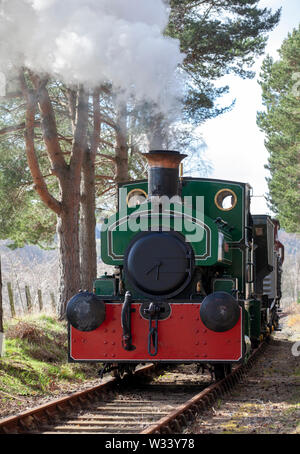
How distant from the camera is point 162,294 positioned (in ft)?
26.0

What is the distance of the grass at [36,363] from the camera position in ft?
28.0

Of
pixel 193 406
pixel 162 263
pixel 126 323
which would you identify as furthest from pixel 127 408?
pixel 162 263

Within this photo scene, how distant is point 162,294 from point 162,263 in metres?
0.37

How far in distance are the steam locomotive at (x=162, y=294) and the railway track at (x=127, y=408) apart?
480 mm

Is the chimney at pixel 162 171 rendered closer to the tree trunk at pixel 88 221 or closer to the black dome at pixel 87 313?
the black dome at pixel 87 313

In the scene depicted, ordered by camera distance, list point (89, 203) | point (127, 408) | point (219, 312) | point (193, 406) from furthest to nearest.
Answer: point (89, 203) < point (219, 312) < point (127, 408) < point (193, 406)

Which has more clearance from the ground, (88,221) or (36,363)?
(88,221)

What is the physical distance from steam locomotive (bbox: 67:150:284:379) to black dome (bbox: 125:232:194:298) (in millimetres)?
11

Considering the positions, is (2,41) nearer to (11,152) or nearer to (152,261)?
(152,261)

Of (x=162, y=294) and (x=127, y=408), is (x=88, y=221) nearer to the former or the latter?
(x=162, y=294)

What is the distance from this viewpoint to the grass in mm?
8523

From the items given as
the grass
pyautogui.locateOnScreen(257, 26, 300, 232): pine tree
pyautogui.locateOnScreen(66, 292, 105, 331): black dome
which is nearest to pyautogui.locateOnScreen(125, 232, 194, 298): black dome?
pyautogui.locateOnScreen(66, 292, 105, 331): black dome

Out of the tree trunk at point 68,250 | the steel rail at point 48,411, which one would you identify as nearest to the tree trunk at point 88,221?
the tree trunk at point 68,250
